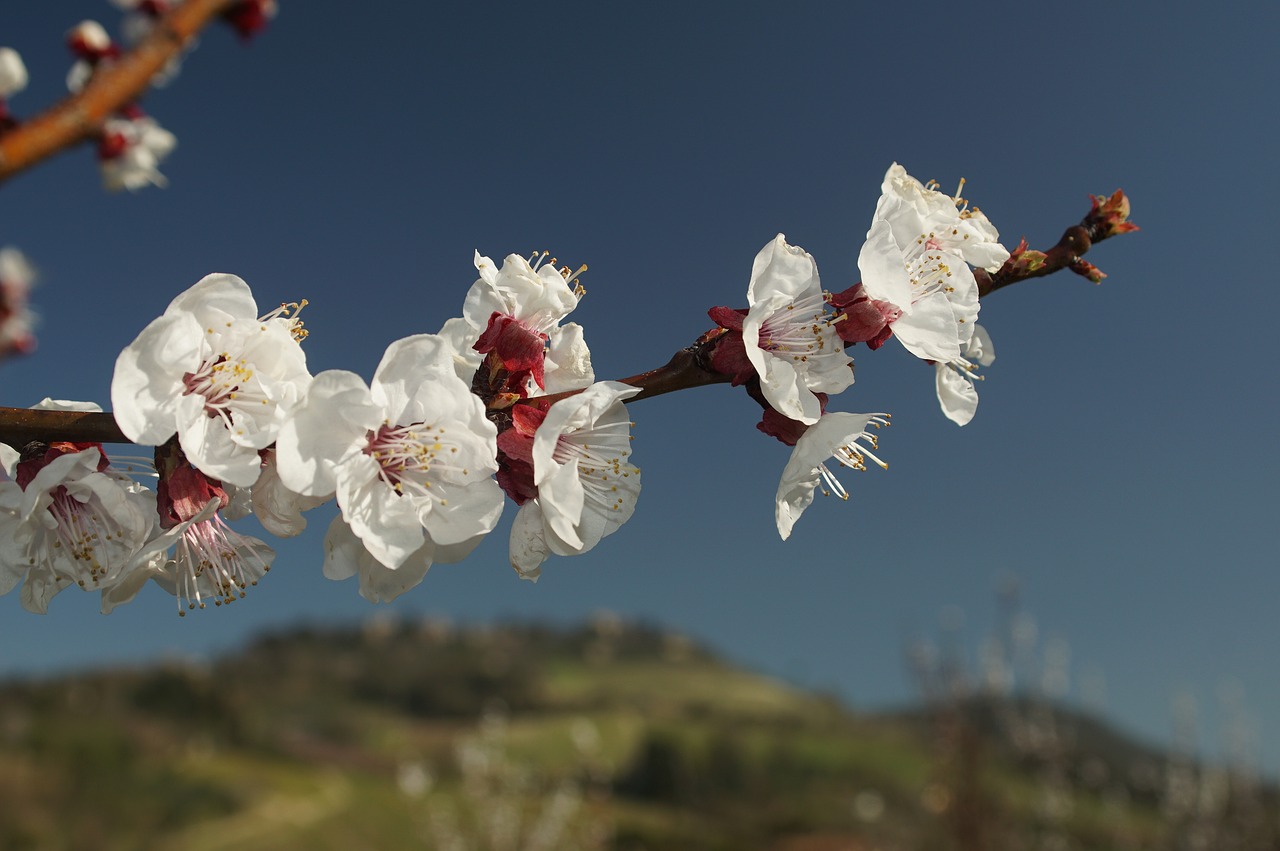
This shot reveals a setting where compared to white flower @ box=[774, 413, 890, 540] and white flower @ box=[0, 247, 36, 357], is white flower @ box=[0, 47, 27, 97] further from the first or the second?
white flower @ box=[774, 413, 890, 540]

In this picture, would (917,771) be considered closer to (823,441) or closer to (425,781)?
(425,781)

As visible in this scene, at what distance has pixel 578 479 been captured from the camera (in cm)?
78

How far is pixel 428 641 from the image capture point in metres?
14.5

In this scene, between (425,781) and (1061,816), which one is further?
(425,781)

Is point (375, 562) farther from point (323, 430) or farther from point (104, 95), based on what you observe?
point (104, 95)

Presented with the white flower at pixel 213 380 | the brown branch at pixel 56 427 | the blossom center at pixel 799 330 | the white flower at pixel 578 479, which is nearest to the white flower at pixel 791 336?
the blossom center at pixel 799 330

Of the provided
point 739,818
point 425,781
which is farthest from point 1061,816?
point 425,781

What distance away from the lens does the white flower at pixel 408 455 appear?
69cm

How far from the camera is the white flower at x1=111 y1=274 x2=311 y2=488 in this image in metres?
0.67

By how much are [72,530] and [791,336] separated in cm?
67

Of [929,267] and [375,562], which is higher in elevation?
[929,267]

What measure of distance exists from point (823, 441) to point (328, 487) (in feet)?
1.38

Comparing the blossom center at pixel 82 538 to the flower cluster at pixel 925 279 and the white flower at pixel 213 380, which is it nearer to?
the white flower at pixel 213 380

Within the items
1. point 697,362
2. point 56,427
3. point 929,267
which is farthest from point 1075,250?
point 56,427
